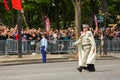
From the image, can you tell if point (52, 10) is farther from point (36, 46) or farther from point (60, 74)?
point (60, 74)

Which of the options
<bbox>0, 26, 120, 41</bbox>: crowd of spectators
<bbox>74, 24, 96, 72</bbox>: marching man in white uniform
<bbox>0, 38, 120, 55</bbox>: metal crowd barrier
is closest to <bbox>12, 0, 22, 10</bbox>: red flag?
<bbox>0, 26, 120, 41</bbox>: crowd of spectators

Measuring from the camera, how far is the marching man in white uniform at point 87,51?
61.1 feet

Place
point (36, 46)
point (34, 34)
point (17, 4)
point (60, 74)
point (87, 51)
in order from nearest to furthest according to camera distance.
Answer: point (60, 74) → point (87, 51) → point (17, 4) → point (36, 46) → point (34, 34)

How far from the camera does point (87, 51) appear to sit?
61.5ft

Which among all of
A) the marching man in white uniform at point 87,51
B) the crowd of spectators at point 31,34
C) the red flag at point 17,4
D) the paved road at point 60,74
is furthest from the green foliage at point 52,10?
the marching man in white uniform at point 87,51

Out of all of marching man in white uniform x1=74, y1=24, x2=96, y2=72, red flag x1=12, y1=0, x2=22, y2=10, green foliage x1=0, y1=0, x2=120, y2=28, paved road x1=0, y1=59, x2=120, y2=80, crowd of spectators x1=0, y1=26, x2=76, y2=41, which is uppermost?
green foliage x1=0, y1=0, x2=120, y2=28

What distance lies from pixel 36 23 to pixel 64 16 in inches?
290

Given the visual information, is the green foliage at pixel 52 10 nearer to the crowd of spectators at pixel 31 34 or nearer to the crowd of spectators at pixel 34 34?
the crowd of spectators at pixel 34 34

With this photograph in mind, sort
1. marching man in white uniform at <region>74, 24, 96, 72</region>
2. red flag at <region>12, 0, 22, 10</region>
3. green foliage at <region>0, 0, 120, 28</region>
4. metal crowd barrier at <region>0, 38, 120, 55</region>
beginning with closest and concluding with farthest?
marching man in white uniform at <region>74, 24, 96, 72</region>
red flag at <region>12, 0, 22, 10</region>
metal crowd barrier at <region>0, 38, 120, 55</region>
green foliage at <region>0, 0, 120, 28</region>

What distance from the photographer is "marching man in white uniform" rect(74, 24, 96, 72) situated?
18625 mm

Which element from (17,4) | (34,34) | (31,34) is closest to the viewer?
(17,4)

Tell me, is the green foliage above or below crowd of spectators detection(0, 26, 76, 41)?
above

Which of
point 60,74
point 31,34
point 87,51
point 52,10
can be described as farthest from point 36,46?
point 52,10

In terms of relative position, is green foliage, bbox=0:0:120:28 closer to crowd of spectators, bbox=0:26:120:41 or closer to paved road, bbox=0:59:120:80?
crowd of spectators, bbox=0:26:120:41
